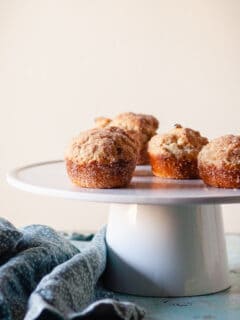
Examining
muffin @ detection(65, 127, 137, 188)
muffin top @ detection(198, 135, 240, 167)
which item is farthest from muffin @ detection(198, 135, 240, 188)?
muffin @ detection(65, 127, 137, 188)

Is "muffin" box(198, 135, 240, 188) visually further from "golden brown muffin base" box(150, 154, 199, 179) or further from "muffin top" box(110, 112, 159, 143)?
"muffin top" box(110, 112, 159, 143)

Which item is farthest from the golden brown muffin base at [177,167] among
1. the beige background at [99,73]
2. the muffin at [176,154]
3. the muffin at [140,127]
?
the beige background at [99,73]

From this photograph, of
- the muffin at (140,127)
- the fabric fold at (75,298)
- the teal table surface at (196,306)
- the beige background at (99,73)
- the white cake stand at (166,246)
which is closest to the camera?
the fabric fold at (75,298)

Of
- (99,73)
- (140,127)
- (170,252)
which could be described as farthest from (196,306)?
(99,73)

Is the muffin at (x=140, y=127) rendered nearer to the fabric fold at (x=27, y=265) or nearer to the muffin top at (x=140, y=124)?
the muffin top at (x=140, y=124)

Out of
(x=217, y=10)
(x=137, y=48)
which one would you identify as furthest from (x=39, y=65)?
(x=217, y=10)

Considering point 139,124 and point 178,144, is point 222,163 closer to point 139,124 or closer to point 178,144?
point 178,144
